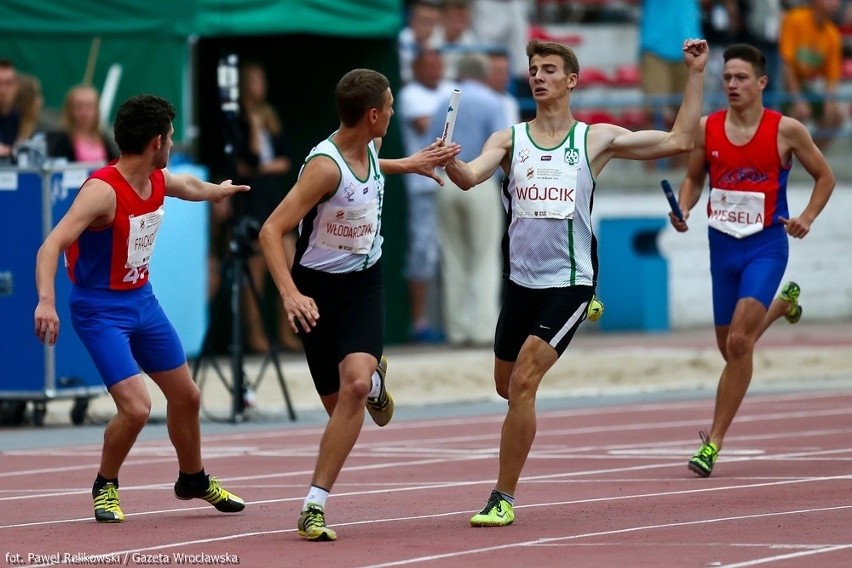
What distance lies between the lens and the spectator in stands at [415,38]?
19.4 metres

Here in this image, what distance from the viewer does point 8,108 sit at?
15344 mm

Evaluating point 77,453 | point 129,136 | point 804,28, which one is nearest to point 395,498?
point 129,136

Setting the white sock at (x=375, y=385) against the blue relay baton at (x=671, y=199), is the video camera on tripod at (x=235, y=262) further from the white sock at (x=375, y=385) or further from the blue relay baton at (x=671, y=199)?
the white sock at (x=375, y=385)

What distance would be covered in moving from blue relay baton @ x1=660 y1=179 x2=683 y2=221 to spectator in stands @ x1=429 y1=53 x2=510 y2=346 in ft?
26.5

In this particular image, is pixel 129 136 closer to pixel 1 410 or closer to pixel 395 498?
pixel 395 498

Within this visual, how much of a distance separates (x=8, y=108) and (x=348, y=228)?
24.7ft

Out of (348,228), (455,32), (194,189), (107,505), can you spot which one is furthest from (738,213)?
(455,32)

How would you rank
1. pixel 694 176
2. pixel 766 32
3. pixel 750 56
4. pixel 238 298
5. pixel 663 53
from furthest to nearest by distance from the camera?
1. pixel 766 32
2. pixel 663 53
3. pixel 238 298
4. pixel 694 176
5. pixel 750 56

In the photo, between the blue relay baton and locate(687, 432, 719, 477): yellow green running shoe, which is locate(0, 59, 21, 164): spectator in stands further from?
locate(687, 432, 719, 477): yellow green running shoe

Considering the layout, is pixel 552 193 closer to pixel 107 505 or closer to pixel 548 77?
pixel 548 77

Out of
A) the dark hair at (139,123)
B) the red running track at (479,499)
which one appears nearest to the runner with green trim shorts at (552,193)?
the red running track at (479,499)

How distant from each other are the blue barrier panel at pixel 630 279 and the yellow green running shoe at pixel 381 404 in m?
12.1

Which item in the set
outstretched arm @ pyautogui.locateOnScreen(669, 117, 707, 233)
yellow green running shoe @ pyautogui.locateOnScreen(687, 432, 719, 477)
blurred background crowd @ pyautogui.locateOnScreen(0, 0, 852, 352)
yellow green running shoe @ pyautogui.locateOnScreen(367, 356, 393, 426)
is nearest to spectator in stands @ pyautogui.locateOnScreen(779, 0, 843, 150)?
blurred background crowd @ pyautogui.locateOnScreen(0, 0, 852, 352)

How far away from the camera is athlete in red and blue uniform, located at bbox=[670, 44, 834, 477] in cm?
1096
